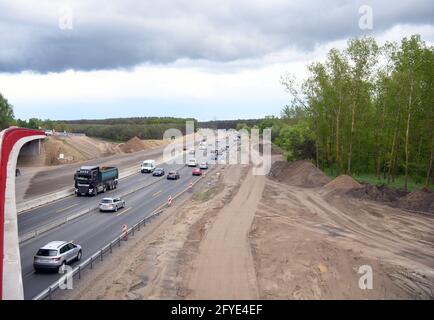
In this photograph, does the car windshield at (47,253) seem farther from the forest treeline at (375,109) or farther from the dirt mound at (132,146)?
the dirt mound at (132,146)

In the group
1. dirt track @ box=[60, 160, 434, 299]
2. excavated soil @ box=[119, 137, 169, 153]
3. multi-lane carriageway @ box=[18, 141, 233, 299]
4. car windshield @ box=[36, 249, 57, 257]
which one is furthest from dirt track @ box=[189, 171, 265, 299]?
excavated soil @ box=[119, 137, 169, 153]

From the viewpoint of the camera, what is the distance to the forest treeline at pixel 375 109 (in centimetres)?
4650

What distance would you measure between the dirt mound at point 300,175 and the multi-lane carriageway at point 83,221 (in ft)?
51.3

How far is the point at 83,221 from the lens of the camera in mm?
35375

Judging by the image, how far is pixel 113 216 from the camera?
37.8 metres

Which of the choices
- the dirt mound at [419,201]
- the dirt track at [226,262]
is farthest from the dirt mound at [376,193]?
the dirt track at [226,262]

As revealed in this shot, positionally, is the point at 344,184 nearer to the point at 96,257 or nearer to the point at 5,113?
the point at 96,257

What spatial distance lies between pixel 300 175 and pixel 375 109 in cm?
1302

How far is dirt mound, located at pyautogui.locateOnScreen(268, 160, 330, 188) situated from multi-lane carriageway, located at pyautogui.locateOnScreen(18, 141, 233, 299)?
51.3ft

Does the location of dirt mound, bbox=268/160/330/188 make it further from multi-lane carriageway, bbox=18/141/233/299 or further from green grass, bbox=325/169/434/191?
multi-lane carriageway, bbox=18/141/233/299

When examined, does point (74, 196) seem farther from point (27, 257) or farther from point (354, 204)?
point (354, 204)

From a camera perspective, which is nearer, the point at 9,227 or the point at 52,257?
the point at 9,227

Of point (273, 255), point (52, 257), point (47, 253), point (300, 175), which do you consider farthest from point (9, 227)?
point (300, 175)

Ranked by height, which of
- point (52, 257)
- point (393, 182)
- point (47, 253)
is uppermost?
point (47, 253)
